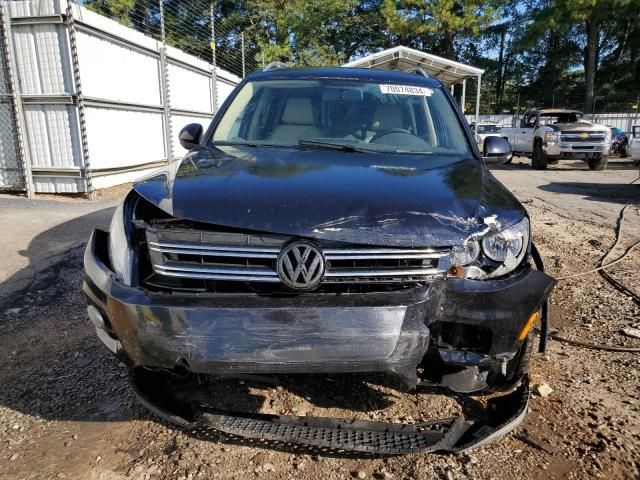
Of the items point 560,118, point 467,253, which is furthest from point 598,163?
point 467,253

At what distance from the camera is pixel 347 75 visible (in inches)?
139

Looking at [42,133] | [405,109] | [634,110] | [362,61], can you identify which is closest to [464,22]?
[634,110]

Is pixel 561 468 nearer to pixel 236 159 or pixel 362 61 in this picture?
pixel 236 159

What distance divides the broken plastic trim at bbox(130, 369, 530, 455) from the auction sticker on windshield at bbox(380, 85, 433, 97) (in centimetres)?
214

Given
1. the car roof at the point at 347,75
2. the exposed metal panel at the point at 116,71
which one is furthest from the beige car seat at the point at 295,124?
the exposed metal panel at the point at 116,71

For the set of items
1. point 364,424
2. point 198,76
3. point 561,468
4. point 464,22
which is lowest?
point 561,468

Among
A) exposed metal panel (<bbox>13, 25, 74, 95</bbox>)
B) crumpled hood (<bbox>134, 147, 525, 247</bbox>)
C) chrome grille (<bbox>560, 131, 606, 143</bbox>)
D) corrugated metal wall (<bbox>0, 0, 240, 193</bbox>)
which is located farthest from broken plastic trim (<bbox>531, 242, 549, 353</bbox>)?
chrome grille (<bbox>560, 131, 606, 143</bbox>)

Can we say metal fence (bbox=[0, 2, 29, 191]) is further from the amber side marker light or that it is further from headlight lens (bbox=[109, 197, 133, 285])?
the amber side marker light

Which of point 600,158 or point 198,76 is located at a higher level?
point 198,76

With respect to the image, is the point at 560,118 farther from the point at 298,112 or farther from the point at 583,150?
the point at 298,112

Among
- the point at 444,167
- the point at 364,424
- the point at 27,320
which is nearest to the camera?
the point at 364,424

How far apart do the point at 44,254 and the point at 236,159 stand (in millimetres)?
3345

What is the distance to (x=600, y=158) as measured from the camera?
14.9 meters

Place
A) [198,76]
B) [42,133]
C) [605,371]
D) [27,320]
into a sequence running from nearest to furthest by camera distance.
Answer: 1. [605,371]
2. [27,320]
3. [42,133]
4. [198,76]
